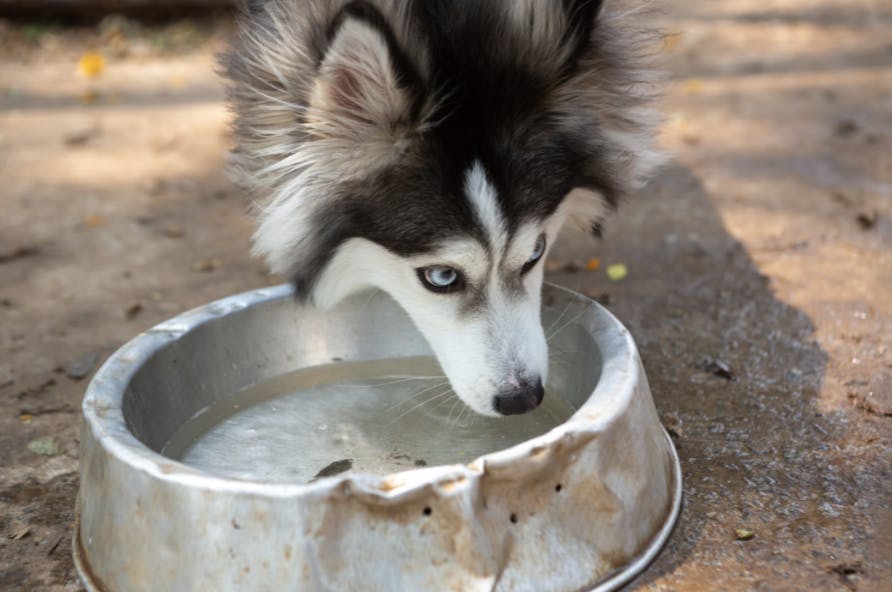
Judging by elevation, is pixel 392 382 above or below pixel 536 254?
below

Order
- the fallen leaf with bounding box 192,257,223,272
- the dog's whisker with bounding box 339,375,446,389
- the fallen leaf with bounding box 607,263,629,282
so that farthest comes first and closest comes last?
the fallen leaf with bounding box 192,257,223,272 → the fallen leaf with bounding box 607,263,629,282 → the dog's whisker with bounding box 339,375,446,389

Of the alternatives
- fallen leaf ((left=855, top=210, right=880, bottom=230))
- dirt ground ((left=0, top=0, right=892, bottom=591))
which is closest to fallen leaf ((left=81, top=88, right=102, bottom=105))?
dirt ground ((left=0, top=0, right=892, bottom=591))

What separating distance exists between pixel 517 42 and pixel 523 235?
1.56 ft

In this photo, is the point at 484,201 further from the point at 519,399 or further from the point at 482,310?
the point at 519,399

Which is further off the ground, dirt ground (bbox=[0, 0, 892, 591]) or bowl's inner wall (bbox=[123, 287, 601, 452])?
bowl's inner wall (bbox=[123, 287, 601, 452])

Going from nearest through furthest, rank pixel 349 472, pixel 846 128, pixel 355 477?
pixel 355 477 → pixel 349 472 → pixel 846 128

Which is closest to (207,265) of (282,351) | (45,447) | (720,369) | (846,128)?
(282,351)

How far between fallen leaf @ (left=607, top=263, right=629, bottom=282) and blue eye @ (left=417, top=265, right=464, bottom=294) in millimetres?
1405

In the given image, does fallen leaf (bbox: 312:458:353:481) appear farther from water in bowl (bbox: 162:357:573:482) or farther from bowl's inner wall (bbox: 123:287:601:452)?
bowl's inner wall (bbox: 123:287:601:452)

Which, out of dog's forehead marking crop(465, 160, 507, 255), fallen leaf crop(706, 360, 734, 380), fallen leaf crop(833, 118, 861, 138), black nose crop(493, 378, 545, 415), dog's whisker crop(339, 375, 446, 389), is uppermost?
dog's forehead marking crop(465, 160, 507, 255)

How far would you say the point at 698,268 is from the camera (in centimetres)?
391

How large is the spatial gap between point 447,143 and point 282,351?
3.19 feet

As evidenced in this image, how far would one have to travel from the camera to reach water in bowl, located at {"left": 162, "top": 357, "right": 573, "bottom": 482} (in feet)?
8.88

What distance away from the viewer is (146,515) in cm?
209
